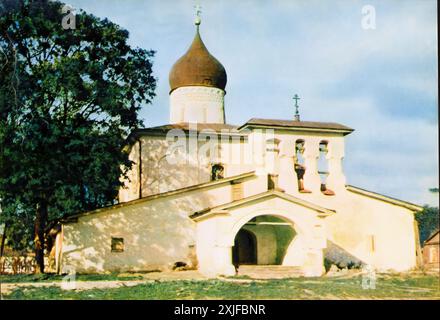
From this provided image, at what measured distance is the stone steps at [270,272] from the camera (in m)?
20.1

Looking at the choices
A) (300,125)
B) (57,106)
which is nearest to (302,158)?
(300,125)

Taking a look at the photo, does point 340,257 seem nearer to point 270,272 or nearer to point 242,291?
point 270,272

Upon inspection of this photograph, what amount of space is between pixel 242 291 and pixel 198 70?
16.5 metres

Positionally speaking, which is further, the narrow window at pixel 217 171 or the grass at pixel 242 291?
the narrow window at pixel 217 171

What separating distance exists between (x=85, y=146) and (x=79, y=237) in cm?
383

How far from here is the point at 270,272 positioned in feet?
67.7

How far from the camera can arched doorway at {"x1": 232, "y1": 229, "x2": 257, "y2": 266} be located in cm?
2431

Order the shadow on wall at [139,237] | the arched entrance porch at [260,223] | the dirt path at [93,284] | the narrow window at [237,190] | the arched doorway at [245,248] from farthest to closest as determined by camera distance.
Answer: the arched doorway at [245,248], the narrow window at [237,190], the shadow on wall at [139,237], the arched entrance porch at [260,223], the dirt path at [93,284]

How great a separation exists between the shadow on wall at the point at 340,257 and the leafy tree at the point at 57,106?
9358mm

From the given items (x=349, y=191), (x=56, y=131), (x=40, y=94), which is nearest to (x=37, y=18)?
(x=40, y=94)

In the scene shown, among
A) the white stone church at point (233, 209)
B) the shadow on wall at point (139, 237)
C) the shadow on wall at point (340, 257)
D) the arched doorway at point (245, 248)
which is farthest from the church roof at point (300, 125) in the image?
the shadow on wall at point (340, 257)

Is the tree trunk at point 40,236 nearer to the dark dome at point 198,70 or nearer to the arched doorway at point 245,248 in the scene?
the arched doorway at point 245,248

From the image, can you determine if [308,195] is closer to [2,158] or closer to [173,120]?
[173,120]

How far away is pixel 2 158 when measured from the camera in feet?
62.6
